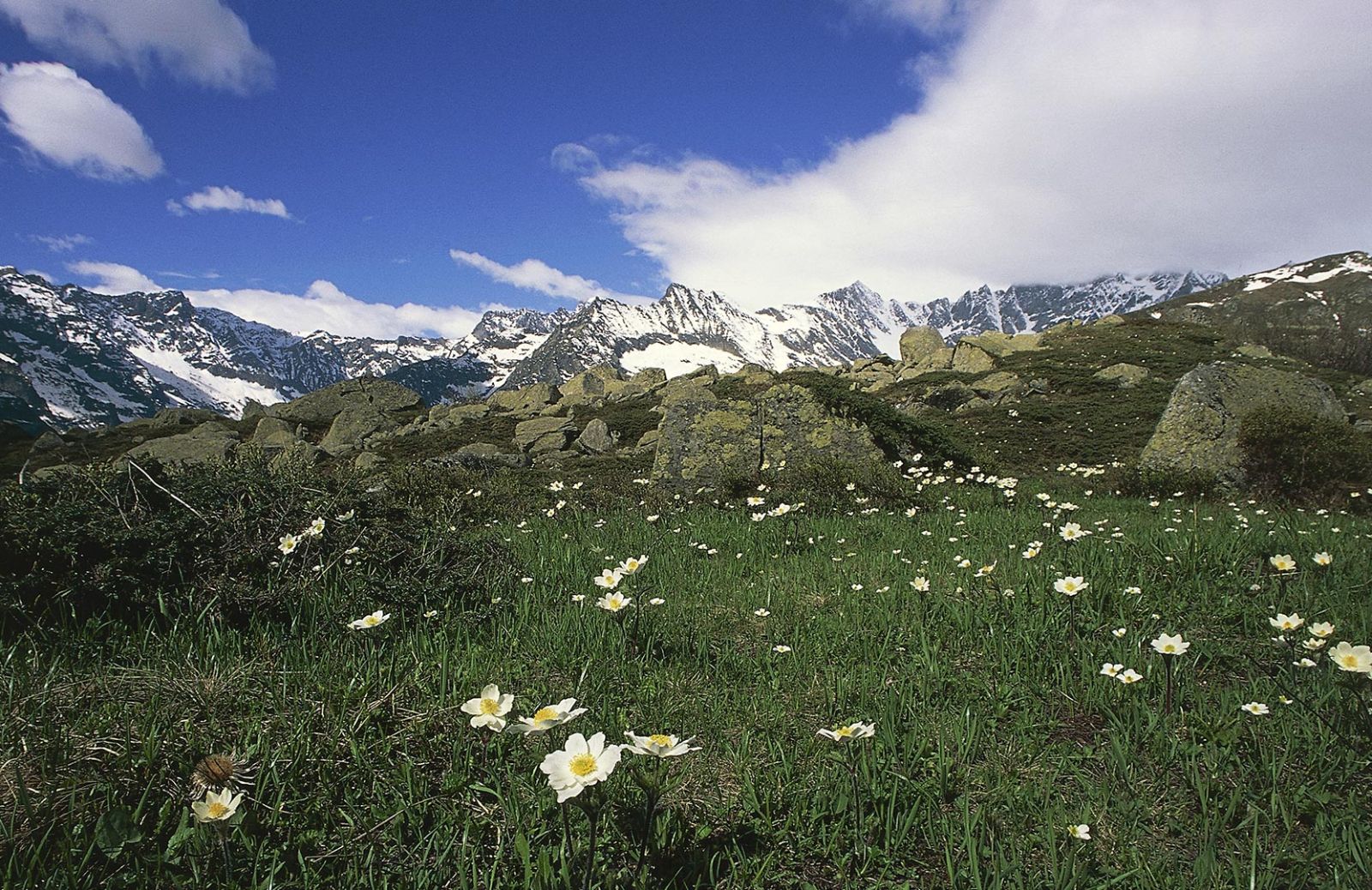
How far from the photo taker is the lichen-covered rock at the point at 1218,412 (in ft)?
35.8

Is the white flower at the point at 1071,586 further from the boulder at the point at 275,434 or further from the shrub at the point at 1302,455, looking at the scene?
the boulder at the point at 275,434

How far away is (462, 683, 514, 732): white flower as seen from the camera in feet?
6.42

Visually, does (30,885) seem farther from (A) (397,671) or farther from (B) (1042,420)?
(B) (1042,420)

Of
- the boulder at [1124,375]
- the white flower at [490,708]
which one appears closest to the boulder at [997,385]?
the boulder at [1124,375]

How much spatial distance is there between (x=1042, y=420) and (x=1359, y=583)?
645 inches

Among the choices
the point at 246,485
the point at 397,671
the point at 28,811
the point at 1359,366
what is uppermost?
the point at 246,485

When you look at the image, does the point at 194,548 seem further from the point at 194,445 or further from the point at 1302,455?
the point at 194,445

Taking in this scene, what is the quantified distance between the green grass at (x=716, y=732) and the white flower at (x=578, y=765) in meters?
0.08

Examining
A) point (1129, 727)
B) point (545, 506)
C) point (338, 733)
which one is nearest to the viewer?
point (338, 733)

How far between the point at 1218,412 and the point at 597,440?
18.8 meters

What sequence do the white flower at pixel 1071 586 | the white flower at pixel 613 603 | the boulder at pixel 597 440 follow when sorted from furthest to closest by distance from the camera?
the boulder at pixel 597 440, the white flower at pixel 1071 586, the white flower at pixel 613 603

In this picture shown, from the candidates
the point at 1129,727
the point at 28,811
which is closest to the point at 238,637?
the point at 28,811

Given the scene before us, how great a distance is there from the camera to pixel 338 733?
2.33m

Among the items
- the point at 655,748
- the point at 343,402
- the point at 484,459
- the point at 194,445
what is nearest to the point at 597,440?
the point at 484,459
